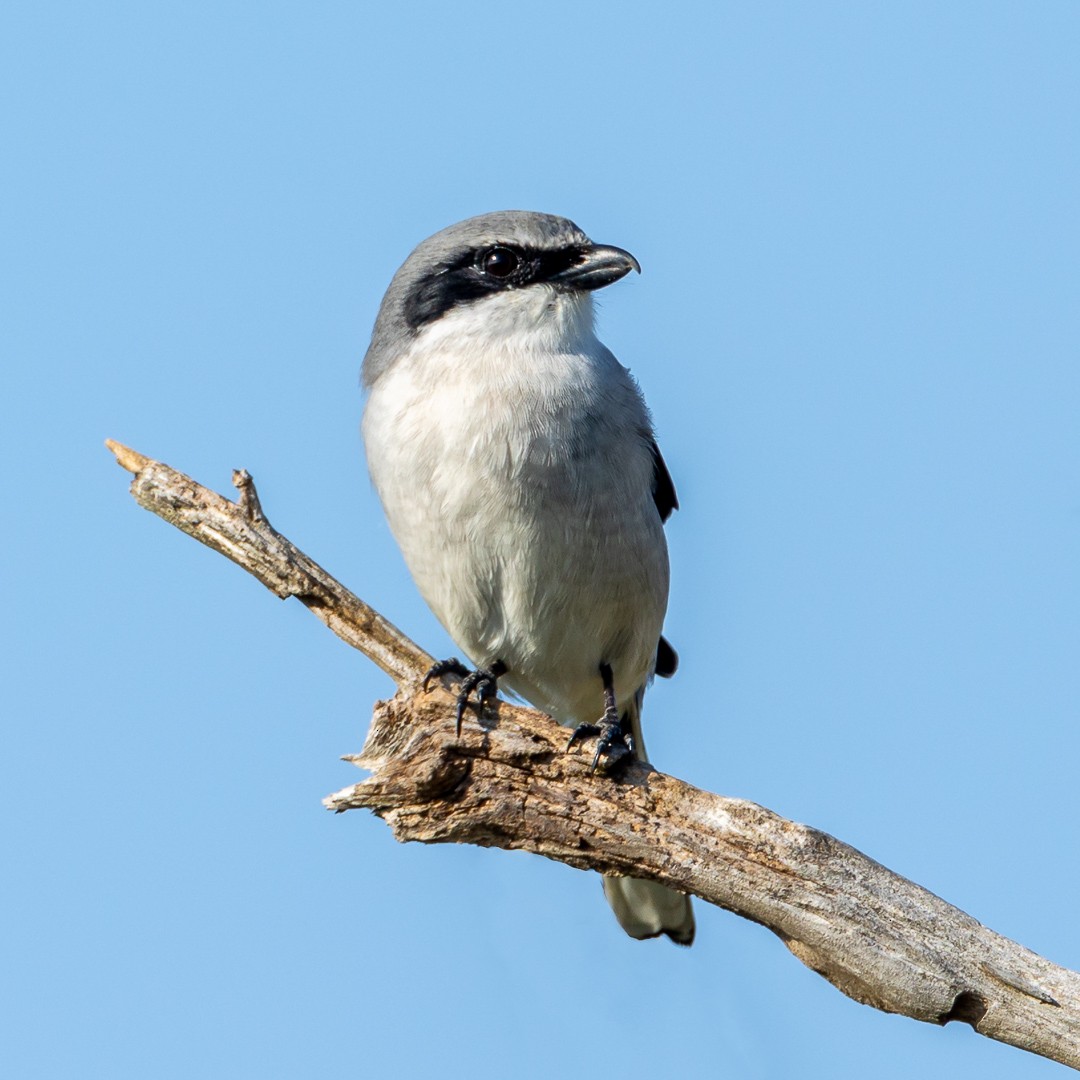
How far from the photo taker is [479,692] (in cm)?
564

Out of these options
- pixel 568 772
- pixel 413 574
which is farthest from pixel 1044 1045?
pixel 413 574

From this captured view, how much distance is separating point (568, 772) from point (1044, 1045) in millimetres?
1945

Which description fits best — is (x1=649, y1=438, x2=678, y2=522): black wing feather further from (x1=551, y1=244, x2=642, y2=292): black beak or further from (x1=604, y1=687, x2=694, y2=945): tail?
(x1=604, y1=687, x2=694, y2=945): tail

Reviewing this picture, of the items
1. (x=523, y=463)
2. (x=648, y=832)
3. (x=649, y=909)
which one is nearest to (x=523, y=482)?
(x=523, y=463)

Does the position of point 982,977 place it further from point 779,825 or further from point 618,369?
point 618,369

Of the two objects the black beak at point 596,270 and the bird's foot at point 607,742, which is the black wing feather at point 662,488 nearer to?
the black beak at point 596,270

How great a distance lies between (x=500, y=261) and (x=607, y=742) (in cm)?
243

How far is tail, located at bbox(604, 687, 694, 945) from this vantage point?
6.94m

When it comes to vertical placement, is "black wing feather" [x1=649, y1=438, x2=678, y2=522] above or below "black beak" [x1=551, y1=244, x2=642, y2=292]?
below

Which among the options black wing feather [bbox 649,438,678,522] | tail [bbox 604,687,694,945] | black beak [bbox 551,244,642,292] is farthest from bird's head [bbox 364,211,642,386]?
tail [bbox 604,687,694,945]

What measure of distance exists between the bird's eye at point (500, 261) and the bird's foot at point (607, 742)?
226cm

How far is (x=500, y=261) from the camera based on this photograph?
21.5 ft

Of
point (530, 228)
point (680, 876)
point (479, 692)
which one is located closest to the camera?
point (680, 876)

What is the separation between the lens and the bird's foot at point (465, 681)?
546cm
